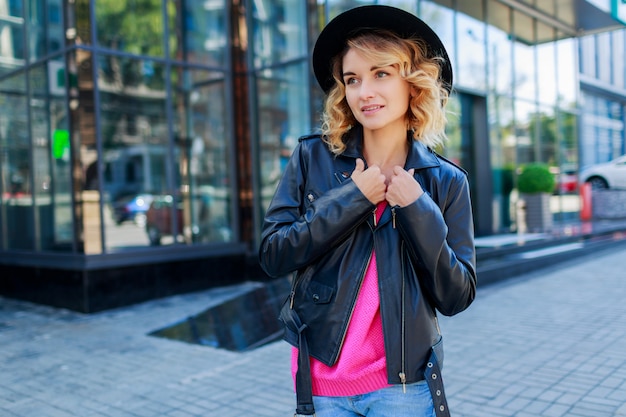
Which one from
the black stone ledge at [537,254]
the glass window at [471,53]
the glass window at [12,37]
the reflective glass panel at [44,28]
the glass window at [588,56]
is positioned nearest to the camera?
the reflective glass panel at [44,28]

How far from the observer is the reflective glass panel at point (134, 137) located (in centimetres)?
927

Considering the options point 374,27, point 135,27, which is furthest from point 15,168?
point 374,27

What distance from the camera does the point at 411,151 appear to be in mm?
1707

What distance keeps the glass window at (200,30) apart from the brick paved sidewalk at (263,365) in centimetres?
443

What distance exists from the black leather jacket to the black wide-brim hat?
0.32 metres

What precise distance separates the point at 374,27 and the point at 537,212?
12.9 metres

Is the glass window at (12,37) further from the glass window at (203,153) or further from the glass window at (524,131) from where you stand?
the glass window at (524,131)

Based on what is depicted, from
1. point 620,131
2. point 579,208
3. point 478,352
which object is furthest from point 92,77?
point 620,131

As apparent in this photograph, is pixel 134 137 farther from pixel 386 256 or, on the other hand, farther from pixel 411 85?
pixel 386 256

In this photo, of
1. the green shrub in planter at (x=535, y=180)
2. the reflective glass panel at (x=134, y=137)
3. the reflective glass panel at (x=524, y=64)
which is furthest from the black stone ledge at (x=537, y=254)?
the reflective glass panel at (x=134, y=137)

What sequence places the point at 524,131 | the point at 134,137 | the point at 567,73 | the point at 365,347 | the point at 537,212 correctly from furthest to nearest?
the point at 567,73 < the point at 524,131 < the point at 537,212 < the point at 134,137 < the point at 365,347

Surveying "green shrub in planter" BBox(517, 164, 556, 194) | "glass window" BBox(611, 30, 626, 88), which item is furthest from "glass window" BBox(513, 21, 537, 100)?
"glass window" BBox(611, 30, 626, 88)

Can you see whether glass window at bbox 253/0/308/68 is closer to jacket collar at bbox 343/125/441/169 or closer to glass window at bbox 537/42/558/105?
jacket collar at bbox 343/125/441/169

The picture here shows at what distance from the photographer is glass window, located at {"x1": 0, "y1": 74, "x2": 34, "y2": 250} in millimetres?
9375
